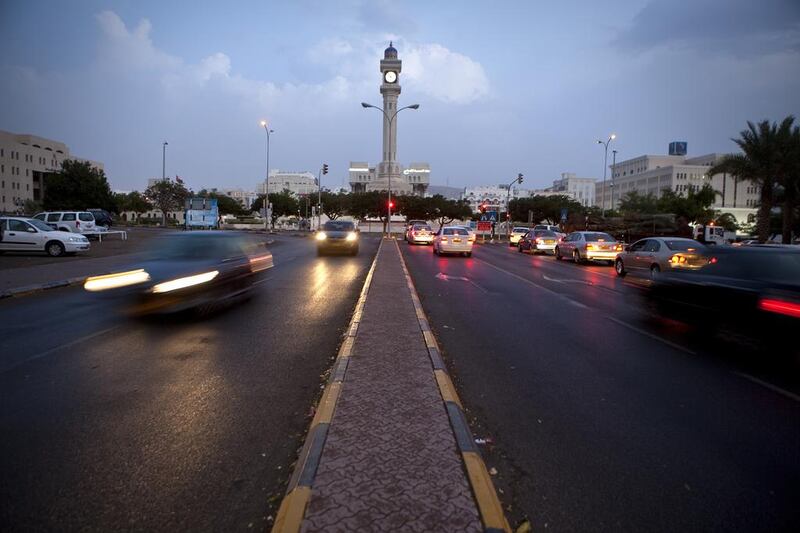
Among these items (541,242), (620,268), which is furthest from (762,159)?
(620,268)

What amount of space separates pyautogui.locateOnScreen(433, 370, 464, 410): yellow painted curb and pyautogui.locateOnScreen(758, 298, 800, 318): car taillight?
413cm

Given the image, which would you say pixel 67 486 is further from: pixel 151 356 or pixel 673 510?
pixel 673 510

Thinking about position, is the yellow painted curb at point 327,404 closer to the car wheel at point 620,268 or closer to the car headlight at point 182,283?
the car headlight at point 182,283

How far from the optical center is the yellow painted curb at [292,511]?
2660 millimetres

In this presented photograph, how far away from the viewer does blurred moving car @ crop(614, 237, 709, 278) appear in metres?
14.4

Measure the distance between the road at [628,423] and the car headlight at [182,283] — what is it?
13.4ft

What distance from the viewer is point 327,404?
4.39m

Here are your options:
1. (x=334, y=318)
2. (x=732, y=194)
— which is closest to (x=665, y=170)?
(x=732, y=194)

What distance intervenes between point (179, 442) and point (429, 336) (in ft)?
12.4

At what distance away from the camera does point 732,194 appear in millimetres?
116000

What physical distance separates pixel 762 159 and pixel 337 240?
2758 cm

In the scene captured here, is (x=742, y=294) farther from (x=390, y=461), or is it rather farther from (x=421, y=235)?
(x=421, y=235)

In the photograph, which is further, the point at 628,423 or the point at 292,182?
the point at 292,182

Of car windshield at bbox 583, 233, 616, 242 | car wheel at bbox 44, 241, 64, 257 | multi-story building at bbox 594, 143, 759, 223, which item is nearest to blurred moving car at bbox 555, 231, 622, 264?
car windshield at bbox 583, 233, 616, 242
